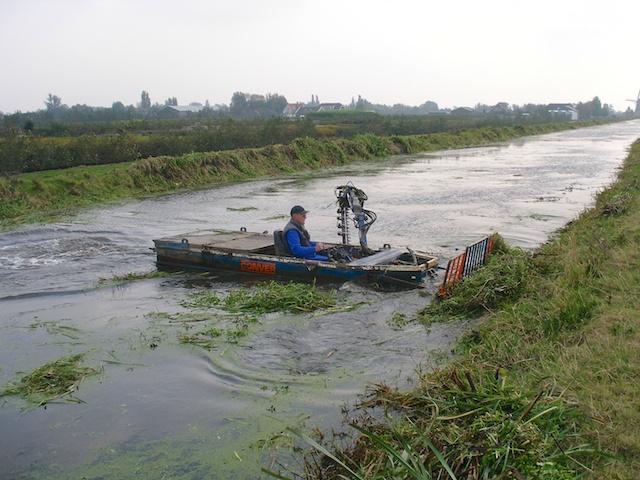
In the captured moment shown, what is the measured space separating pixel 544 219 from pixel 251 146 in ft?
76.5

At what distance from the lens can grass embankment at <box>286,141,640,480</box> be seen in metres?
4.39

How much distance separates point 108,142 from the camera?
30547 millimetres

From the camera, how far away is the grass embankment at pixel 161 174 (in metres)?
22.3

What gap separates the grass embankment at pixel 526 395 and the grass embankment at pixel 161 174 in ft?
56.4

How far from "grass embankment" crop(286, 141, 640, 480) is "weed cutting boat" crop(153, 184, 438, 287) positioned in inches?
65.3

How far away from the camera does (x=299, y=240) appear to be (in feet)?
40.2

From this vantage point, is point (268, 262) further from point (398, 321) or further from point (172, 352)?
point (172, 352)

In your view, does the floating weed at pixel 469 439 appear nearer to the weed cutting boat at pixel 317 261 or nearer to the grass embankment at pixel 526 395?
the grass embankment at pixel 526 395

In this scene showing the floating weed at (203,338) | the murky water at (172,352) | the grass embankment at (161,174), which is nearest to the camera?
the murky water at (172,352)

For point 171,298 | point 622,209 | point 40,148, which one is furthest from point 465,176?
point 171,298

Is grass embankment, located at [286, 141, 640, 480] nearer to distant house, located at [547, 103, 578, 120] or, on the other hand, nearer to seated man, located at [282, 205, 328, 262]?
seated man, located at [282, 205, 328, 262]

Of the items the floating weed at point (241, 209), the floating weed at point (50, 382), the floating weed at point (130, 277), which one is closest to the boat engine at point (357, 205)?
the floating weed at point (130, 277)

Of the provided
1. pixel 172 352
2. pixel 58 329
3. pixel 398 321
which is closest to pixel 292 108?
pixel 58 329

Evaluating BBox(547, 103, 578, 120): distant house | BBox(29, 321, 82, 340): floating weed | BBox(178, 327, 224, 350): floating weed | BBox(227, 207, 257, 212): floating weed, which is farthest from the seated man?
BBox(547, 103, 578, 120): distant house
